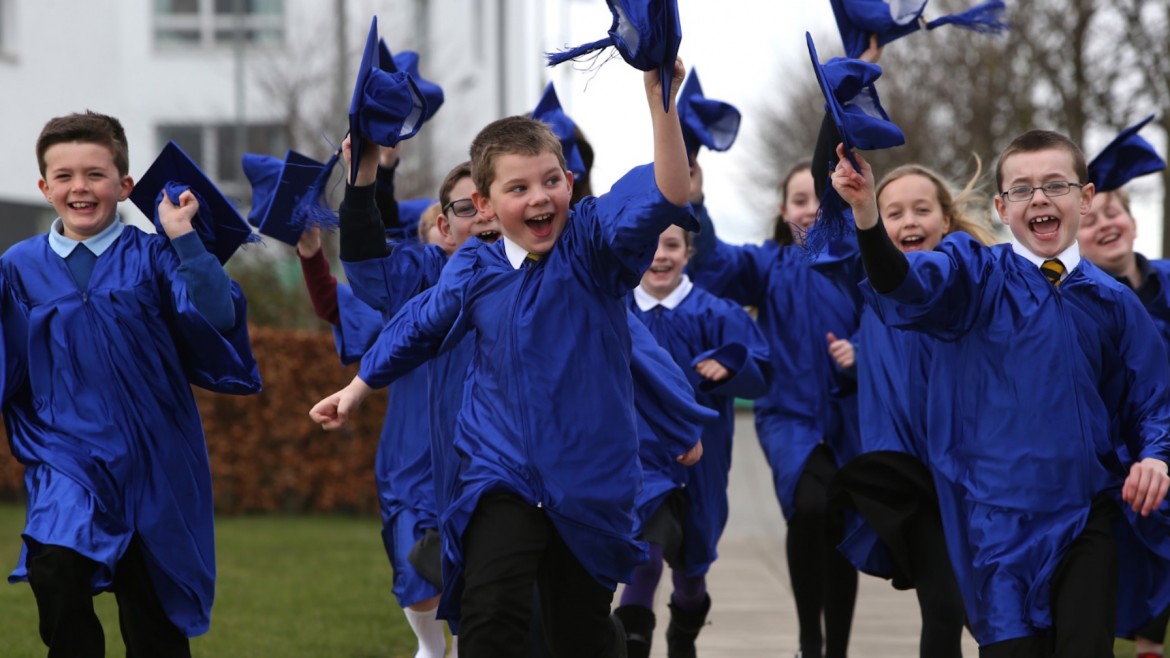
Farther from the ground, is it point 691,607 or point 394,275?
point 394,275

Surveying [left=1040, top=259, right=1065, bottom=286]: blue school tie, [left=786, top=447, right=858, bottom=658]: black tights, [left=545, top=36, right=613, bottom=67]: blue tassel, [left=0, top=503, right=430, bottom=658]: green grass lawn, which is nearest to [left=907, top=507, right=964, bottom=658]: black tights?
[left=1040, top=259, right=1065, bottom=286]: blue school tie

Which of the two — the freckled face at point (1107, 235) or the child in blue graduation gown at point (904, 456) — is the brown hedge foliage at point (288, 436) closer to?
the freckled face at point (1107, 235)

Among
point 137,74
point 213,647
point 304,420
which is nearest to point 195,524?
point 213,647

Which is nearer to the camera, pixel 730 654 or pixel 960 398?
pixel 960 398

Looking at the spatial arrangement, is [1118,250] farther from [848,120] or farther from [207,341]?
[207,341]

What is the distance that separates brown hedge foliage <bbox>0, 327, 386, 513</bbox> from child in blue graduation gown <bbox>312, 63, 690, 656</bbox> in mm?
10748

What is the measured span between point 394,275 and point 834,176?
207 centimetres

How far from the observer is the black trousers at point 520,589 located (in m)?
4.84

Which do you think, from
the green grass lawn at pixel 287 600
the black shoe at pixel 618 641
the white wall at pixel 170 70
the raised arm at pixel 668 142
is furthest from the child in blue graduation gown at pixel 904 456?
the white wall at pixel 170 70

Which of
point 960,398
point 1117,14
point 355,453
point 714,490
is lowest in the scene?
point 355,453

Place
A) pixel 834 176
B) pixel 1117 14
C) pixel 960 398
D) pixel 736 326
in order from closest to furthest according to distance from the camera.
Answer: pixel 834 176, pixel 960 398, pixel 736 326, pixel 1117 14

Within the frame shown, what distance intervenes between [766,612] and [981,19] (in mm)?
4435

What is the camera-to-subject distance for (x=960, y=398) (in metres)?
5.47

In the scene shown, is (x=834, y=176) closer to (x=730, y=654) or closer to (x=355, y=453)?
(x=730, y=654)
